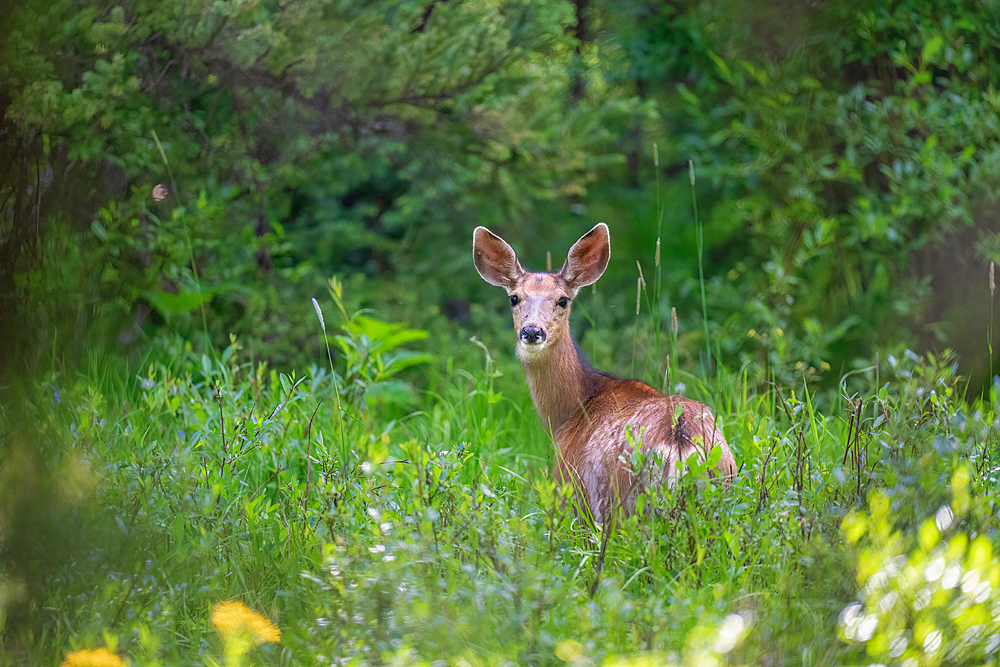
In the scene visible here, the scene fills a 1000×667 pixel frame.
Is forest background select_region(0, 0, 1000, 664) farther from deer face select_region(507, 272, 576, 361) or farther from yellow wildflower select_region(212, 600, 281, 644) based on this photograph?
deer face select_region(507, 272, 576, 361)

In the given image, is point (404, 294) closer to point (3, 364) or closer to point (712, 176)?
point (712, 176)

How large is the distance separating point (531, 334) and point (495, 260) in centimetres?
70

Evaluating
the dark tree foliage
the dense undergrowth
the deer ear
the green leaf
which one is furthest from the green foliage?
the dense undergrowth

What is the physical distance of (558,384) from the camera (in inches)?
163

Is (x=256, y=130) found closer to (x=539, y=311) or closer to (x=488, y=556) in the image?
(x=539, y=311)

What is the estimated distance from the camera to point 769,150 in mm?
5789

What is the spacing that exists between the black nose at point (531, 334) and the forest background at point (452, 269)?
1.11 ft

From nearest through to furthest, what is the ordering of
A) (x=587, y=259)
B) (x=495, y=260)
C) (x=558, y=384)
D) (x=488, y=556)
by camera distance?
(x=488, y=556), (x=558, y=384), (x=587, y=259), (x=495, y=260)

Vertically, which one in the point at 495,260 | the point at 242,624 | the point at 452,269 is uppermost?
the point at 242,624

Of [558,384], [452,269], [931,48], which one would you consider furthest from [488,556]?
[931,48]

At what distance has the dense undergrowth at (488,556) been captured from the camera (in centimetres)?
219

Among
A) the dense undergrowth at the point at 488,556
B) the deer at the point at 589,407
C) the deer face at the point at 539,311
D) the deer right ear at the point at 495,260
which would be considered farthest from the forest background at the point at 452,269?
the deer right ear at the point at 495,260

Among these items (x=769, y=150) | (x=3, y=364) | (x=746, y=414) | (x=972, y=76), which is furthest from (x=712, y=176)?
(x=3, y=364)

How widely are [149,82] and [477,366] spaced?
2.54 metres
